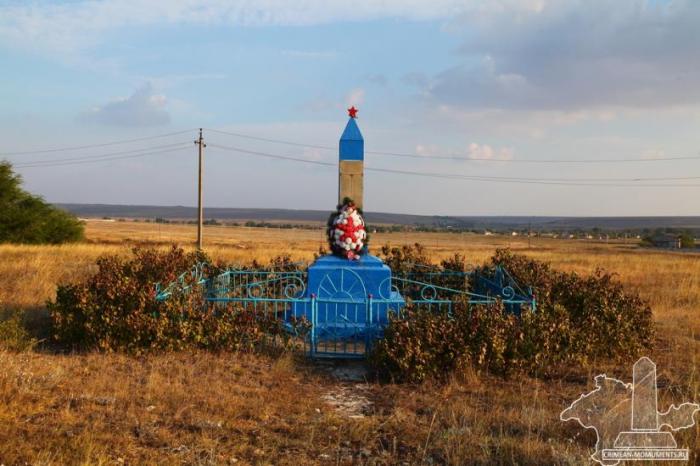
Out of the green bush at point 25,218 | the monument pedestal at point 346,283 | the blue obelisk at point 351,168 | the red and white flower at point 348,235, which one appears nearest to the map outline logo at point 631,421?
the monument pedestal at point 346,283

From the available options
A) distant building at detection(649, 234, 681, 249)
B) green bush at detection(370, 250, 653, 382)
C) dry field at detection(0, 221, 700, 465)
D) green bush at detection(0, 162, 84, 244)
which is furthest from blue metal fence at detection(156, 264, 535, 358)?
distant building at detection(649, 234, 681, 249)

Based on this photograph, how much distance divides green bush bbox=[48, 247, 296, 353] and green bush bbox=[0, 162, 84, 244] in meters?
24.3

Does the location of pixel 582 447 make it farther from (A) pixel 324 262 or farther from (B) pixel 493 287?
(B) pixel 493 287

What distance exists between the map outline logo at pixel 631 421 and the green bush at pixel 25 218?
2972 cm

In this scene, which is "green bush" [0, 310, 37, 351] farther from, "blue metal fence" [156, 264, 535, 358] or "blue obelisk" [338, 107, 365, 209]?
"blue obelisk" [338, 107, 365, 209]

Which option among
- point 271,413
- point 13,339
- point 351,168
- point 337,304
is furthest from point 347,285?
point 13,339

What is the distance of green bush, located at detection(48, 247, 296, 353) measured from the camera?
764cm

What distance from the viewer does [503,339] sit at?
7.04 m

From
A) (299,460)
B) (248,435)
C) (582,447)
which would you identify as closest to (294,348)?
(248,435)

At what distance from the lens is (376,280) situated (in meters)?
9.28

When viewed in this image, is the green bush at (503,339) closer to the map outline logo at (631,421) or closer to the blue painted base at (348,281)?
the map outline logo at (631,421)

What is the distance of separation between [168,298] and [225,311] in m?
0.82

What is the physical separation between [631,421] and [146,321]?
5654mm

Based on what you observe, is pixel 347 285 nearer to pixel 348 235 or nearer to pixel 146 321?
pixel 348 235
